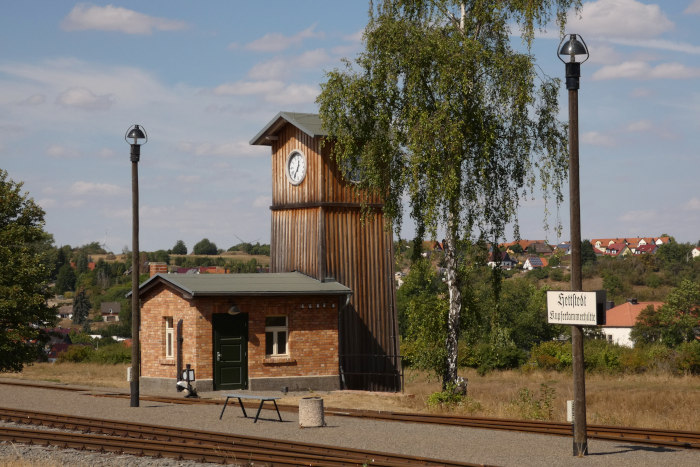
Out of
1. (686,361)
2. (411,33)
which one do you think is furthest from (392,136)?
(686,361)

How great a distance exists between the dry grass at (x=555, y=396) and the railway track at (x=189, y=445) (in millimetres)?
6922

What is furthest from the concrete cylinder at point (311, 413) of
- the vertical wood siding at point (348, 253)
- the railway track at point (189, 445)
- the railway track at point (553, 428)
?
the vertical wood siding at point (348, 253)

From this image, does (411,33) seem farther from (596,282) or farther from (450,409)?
(596,282)

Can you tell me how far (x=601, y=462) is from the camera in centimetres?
1362

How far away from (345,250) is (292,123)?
186 inches

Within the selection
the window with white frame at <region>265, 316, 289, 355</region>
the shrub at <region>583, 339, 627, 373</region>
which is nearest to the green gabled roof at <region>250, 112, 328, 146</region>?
the window with white frame at <region>265, 316, 289, 355</region>

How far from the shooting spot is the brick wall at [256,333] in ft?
90.5

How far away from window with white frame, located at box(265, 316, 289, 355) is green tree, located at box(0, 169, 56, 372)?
14.5m

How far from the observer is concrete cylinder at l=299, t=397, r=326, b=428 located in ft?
60.7

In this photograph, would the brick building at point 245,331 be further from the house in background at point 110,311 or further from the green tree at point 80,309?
the house in background at point 110,311

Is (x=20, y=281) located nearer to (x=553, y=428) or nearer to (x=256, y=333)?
(x=256, y=333)

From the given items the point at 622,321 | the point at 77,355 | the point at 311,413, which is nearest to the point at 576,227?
the point at 311,413

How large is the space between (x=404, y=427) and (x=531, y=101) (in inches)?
379

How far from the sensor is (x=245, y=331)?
2798 cm
